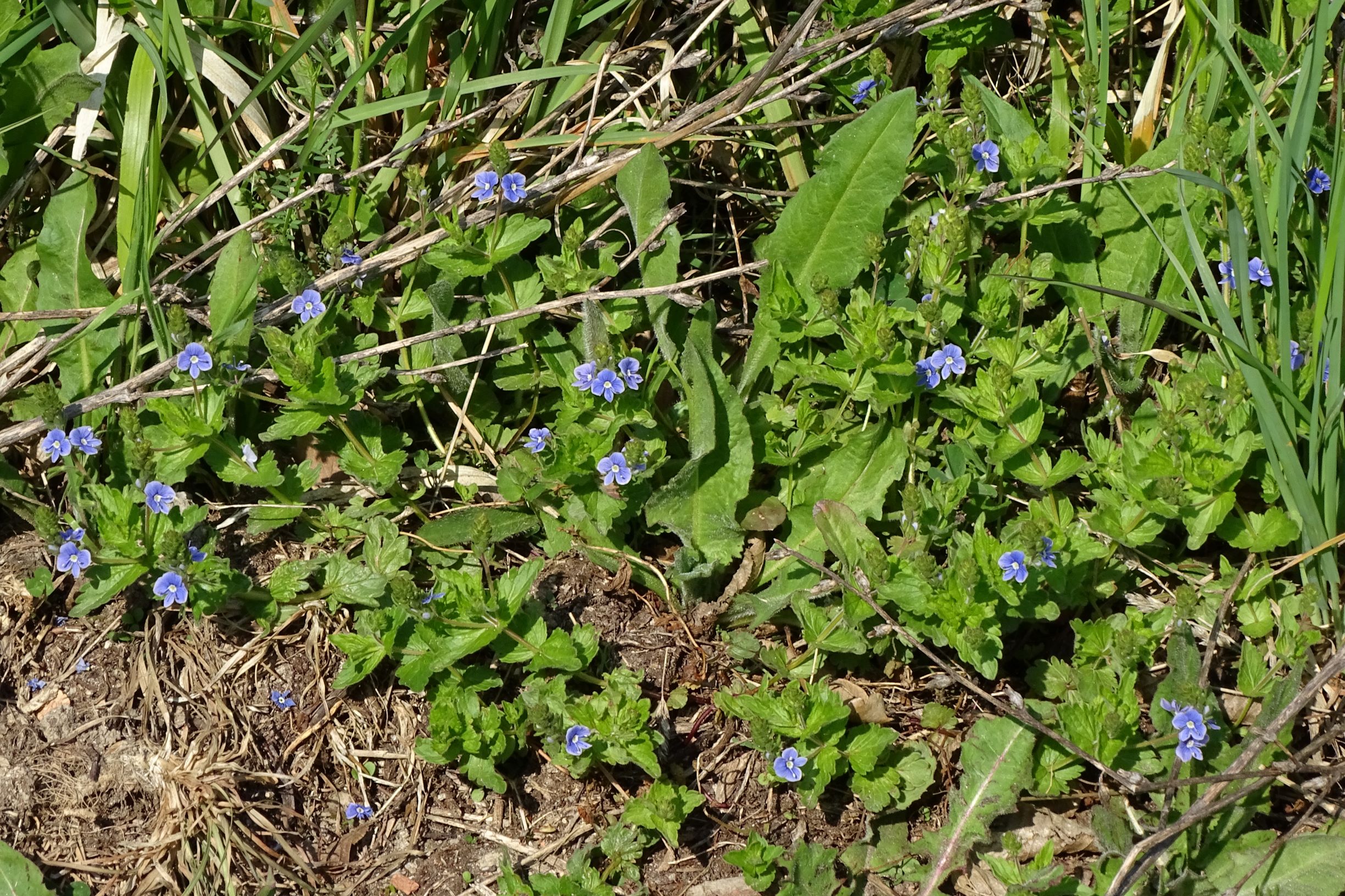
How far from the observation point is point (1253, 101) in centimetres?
326

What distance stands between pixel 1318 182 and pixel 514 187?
242 centimetres

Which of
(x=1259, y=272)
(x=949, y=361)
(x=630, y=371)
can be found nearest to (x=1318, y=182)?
(x=1259, y=272)

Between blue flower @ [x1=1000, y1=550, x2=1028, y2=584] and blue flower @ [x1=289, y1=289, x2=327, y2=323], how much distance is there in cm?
213

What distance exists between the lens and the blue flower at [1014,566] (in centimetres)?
315

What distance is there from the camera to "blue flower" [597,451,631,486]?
3.54 m

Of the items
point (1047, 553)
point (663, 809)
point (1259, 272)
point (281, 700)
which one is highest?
point (1259, 272)

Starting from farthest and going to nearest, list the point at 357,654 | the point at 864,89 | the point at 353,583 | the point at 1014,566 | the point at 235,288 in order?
the point at 864,89 < the point at 235,288 < the point at 353,583 < the point at 357,654 < the point at 1014,566

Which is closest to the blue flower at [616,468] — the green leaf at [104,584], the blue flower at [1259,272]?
the green leaf at [104,584]

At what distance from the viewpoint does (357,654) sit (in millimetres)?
3410

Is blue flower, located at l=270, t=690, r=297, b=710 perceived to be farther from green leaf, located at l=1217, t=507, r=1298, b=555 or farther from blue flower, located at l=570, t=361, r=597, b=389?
green leaf, located at l=1217, t=507, r=1298, b=555

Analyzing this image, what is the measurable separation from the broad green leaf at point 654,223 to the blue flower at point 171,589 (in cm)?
162

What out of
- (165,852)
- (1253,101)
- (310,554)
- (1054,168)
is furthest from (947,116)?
(165,852)

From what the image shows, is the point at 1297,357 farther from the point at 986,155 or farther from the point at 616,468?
the point at 616,468

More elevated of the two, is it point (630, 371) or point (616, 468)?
point (630, 371)
